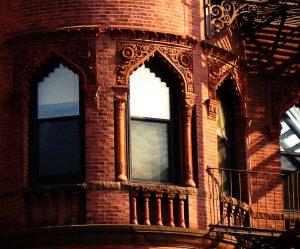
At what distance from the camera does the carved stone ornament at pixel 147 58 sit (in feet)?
91.8

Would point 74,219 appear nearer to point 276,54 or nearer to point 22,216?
point 22,216

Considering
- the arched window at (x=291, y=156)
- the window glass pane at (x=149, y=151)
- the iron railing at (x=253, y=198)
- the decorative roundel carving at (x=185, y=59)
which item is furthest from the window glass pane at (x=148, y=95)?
the arched window at (x=291, y=156)

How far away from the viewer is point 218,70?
96.0ft

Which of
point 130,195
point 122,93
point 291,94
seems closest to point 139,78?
point 122,93

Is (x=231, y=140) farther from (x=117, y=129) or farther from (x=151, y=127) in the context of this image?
(x=117, y=129)

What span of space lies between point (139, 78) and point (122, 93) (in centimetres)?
75

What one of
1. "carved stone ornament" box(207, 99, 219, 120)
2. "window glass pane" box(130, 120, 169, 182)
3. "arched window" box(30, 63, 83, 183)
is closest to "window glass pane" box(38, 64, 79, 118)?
"arched window" box(30, 63, 83, 183)

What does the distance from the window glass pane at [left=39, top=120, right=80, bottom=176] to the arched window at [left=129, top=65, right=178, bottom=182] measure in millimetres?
1132

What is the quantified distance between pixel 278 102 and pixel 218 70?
2484mm

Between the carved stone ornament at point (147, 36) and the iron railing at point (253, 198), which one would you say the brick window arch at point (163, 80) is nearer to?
the carved stone ornament at point (147, 36)

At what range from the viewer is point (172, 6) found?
28719mm

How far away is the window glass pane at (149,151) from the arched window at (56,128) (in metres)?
1.09

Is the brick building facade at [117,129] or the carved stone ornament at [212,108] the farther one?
the carved stone ornament at [212,108]

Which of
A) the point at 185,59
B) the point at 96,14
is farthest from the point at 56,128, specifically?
the point at 185,59
